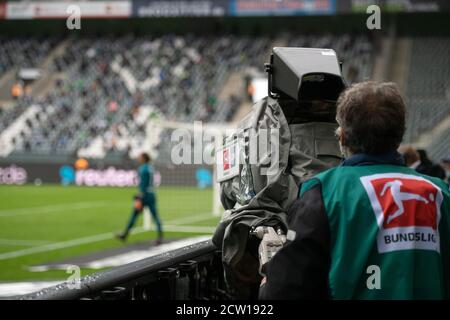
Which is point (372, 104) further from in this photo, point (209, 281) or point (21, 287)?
point (21, 287)

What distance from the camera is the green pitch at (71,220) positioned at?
42.9 feet

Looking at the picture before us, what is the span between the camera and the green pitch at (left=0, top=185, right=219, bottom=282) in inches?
515

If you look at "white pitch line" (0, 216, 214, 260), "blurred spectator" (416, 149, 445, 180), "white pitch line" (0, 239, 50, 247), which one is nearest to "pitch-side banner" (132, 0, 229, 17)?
"white pitch line" (0, 216, 214, 260)

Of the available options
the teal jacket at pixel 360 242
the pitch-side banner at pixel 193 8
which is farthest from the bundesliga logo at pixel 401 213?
the pitch-side banner at pixel 193 8

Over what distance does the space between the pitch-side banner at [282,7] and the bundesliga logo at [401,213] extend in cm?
3784

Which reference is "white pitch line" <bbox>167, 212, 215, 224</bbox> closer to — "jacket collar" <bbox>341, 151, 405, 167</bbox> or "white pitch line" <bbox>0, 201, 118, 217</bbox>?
"white pitch line" <bbox>0, 201, 118, 217</bbox>

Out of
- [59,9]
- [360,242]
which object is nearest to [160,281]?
[360,242]

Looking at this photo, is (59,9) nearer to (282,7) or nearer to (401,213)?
(282,7)

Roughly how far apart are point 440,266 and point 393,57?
3952 centimetres

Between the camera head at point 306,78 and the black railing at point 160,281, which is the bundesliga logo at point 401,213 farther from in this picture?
the black railing at point 160,281

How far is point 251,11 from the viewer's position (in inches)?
1606

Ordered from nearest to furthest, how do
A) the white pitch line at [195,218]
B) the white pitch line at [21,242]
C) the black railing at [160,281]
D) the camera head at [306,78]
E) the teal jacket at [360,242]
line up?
the teal jacket at [360,242] < the black railing at [160,281] < the camera head at [306,78] < the white pitch line at [21,242] < the white pitch line at [195,218]

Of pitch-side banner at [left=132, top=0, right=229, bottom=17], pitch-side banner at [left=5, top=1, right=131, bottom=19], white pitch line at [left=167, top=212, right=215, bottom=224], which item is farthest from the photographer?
pitch-side banner at [left=5, top=1, right=131, bottom=19]

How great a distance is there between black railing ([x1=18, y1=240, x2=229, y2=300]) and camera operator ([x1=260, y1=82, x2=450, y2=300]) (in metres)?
0.78
